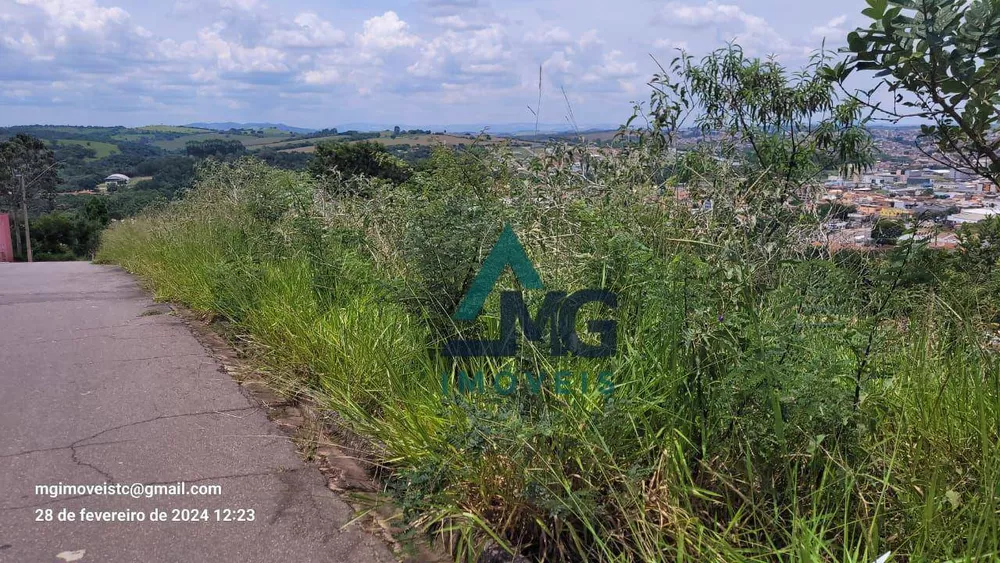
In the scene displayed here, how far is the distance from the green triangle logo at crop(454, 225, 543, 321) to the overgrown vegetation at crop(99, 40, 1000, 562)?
0.07 metres

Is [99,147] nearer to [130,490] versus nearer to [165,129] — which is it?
[165,129]

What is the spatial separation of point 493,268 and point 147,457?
8.05 feet

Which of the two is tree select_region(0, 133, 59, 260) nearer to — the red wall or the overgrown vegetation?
the red wall

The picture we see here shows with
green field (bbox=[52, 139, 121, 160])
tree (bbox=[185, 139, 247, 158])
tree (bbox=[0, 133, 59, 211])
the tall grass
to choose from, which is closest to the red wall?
tree (bbox=[185, 139, 247, 158])

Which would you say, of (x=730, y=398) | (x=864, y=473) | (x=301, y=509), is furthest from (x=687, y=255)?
(x=301, y=509)

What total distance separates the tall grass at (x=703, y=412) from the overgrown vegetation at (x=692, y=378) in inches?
0.6

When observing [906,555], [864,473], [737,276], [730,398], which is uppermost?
[737,276]

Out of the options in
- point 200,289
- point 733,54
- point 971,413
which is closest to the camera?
point 971,413

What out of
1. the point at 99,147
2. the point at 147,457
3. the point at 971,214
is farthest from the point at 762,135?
the point at 99,147

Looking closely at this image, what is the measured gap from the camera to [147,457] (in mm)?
4660

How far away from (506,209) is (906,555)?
3.34 metres

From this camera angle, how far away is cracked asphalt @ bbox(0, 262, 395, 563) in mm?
3633

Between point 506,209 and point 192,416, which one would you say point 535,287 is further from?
point 192,416

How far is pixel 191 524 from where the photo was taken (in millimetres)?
3822
